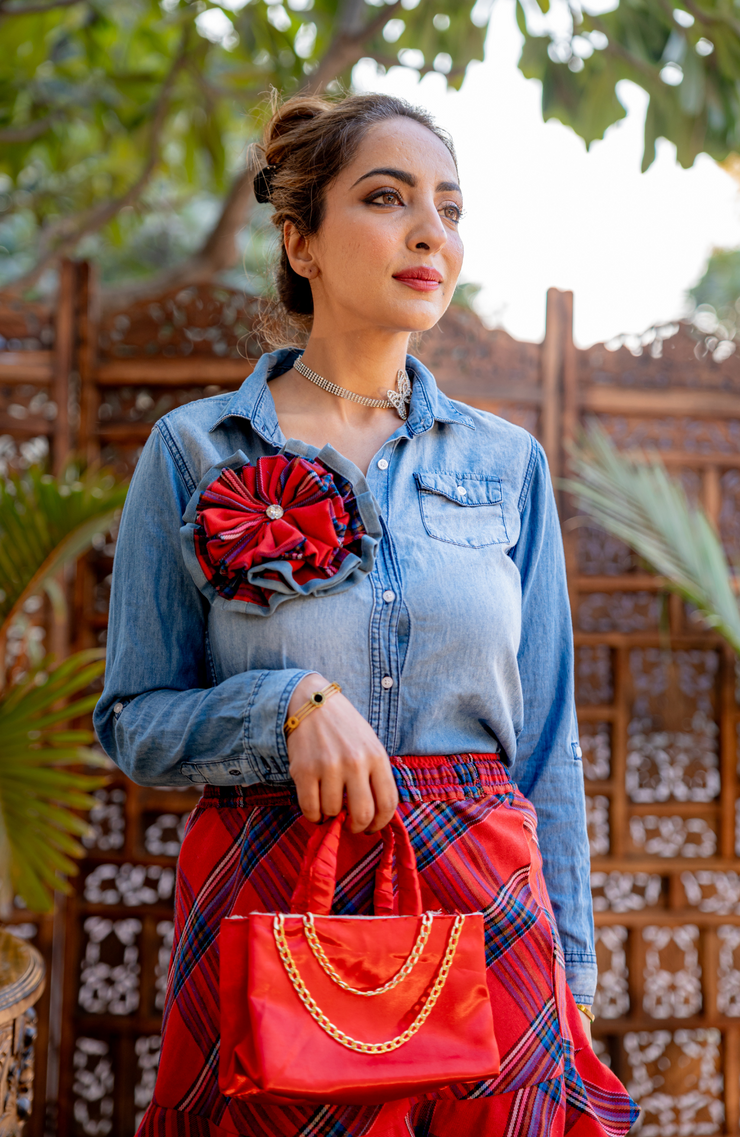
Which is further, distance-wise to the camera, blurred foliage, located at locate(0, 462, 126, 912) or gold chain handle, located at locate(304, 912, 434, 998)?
blurred foliage, located at locate(0, 462, 126, 912)

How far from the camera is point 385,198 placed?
1152mm

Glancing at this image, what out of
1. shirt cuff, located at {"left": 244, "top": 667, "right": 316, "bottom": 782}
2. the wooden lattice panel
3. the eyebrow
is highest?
the eyebrow

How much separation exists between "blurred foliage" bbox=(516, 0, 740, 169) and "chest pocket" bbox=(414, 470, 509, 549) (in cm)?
214

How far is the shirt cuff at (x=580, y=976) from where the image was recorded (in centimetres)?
121

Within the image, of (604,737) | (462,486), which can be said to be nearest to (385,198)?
(462,486)

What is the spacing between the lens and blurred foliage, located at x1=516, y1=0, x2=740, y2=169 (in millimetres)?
2777

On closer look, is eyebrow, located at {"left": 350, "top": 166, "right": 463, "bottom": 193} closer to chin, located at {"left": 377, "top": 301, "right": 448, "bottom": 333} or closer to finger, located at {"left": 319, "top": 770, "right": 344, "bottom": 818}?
chin, located at {"left": 377, "top": 301, "right": 448, "bottom": 333}

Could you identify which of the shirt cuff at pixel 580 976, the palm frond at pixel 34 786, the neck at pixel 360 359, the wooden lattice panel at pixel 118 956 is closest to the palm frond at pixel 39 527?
the palm frond at pixel 34 786

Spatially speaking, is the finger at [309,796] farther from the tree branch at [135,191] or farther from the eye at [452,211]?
the tree branch at [135,191]

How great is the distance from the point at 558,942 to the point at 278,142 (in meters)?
1.12

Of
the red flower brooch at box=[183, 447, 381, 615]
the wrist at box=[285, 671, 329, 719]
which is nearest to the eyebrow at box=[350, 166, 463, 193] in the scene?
the red flower brooch at box=[183, 447, 381, 615]

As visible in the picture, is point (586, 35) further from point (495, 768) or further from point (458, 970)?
point (458, 970)

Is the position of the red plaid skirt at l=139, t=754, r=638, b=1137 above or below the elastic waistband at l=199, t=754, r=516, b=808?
below

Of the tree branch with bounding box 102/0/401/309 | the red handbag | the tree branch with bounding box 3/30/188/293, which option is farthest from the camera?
the tree branch with bounding box 3/30/188/293
